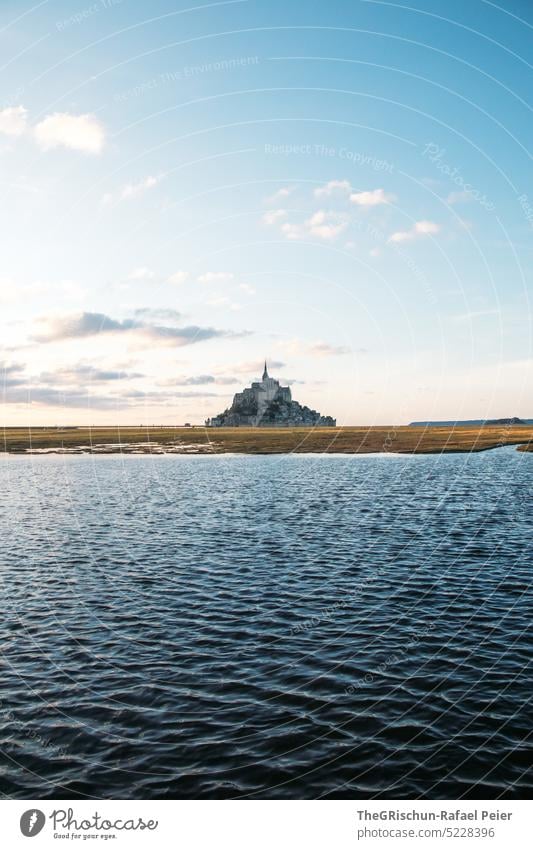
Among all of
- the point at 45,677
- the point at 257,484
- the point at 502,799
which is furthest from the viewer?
the point at 257,484

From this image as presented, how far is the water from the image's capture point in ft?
55.5

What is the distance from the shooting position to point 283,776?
54.4 feet

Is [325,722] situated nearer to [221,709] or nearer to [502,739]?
[221,709]

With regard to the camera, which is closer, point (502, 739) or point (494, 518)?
point (502, 739)

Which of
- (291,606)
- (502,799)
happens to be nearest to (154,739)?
(502,799)

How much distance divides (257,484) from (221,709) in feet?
220

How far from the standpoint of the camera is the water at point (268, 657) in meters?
16.9

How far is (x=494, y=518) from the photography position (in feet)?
178

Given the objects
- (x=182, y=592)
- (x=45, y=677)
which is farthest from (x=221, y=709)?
(x=182, y=592)

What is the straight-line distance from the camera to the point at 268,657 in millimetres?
24484

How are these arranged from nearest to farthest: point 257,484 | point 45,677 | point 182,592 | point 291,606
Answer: point 45,677
point 291,606
point 182,592
point 257,484
